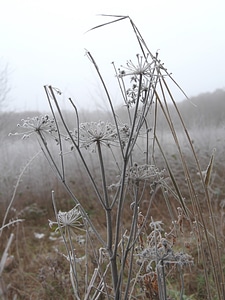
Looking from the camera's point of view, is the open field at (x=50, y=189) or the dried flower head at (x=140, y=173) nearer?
the dried flower head at (x=140, y=173)

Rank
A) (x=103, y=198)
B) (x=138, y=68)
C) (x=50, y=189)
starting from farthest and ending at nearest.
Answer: (x=50, y=189) < (x=103, y=198) < (x=138, y=68)

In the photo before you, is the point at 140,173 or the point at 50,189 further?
the point at 50,189

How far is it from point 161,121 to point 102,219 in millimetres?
1241

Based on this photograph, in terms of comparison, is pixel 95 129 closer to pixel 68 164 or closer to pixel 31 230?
pixel 31 230

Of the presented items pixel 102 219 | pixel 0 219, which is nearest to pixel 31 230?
pixel 0 219

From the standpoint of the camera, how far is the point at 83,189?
464cm

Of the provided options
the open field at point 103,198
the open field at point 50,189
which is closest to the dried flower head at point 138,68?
the open field at point 103,198

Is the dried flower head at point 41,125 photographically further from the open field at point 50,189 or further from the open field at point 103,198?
the open field at point 50,189

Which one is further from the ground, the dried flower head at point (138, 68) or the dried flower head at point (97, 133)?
the dried flower head at point (138, 68)

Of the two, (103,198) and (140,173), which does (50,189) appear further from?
(140,173)

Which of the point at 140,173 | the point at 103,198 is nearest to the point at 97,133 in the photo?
the point at 140,173

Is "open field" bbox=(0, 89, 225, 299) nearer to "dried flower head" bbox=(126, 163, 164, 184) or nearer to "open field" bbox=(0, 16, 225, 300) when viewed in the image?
"open field" bbox=(0, 16, 225, 300)

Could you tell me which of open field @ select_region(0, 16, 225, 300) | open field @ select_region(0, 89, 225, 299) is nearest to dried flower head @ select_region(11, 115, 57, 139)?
open field @ select_region(0, 16, 225, 300)

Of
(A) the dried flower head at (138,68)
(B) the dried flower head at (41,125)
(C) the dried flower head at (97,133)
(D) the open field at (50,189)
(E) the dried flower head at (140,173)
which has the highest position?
(A) the dried flower head at (138,68)
